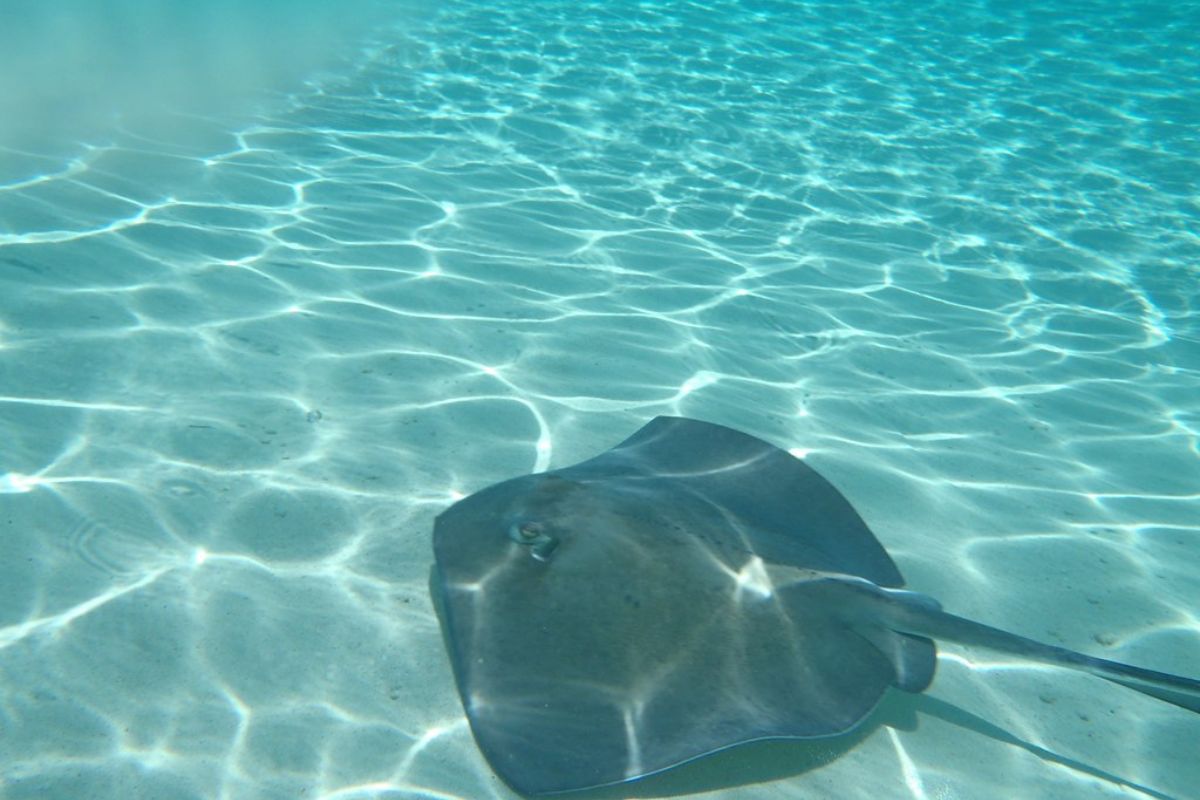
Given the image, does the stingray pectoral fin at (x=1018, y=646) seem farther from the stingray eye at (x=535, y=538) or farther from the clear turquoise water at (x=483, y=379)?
the stingray eye at (x=535, y=538)

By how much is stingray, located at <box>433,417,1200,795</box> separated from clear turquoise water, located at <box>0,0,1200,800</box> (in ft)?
1.23

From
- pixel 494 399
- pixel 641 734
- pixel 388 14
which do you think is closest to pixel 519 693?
pixel 641 734

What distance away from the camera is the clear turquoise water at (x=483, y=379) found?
3.17 metres

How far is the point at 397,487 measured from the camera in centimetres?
437

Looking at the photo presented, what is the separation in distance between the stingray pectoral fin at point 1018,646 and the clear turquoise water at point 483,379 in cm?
54

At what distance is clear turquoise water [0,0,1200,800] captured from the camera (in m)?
3.17

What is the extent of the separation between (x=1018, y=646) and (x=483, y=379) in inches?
146

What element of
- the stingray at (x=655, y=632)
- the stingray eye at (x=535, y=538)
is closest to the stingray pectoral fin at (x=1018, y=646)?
the stingray at (x=655, y=632)

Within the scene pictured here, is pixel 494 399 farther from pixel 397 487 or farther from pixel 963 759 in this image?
pixel 963 759

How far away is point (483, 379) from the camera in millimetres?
5492

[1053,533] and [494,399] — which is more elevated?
[494,399]

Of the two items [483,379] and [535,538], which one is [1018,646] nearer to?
[535,538]

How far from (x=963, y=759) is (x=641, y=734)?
1584 mm

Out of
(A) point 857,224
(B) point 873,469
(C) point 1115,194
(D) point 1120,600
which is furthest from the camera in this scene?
(C) point 1115,194
